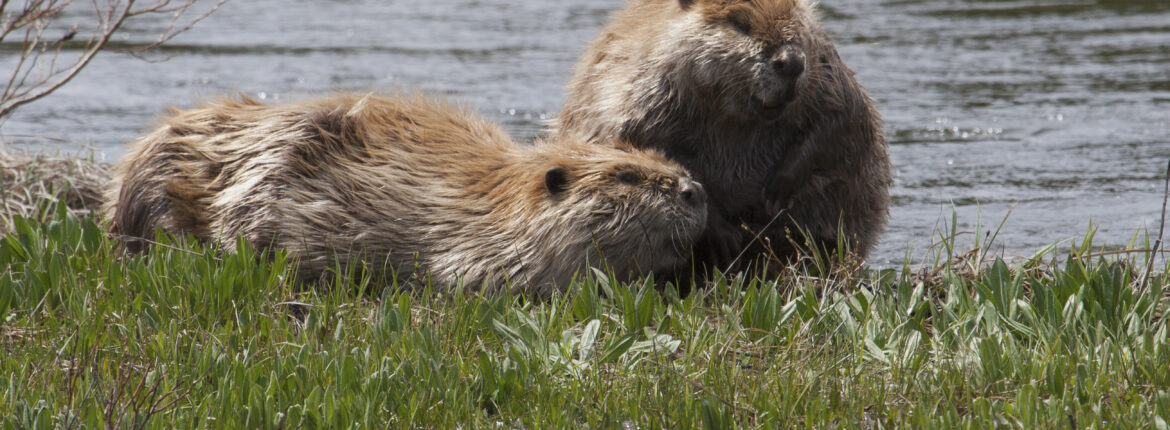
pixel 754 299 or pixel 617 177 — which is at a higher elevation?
pixel 617 177

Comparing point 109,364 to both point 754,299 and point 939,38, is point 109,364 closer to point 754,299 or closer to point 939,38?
point 754,299

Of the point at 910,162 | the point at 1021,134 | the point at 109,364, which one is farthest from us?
the point at 1021,134

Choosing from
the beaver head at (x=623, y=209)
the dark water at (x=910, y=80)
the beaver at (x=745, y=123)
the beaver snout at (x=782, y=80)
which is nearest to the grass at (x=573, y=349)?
the beaver head at (x=623, y=209)

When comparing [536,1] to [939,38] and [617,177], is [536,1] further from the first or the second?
[617,177]

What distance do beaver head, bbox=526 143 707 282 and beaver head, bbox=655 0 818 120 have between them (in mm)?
301

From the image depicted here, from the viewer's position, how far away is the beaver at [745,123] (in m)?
4.09

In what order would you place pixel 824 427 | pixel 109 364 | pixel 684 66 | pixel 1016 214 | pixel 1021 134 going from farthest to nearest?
1. pixel 1021 134
2. pixel 1016 214
3. pixel 684 66
4. pixel 109 364
5. pixel 824 427

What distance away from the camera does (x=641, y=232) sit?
3988 mm

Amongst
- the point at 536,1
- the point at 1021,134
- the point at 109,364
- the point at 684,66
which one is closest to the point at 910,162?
the point at 1021,134

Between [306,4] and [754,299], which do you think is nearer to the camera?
[754,299]

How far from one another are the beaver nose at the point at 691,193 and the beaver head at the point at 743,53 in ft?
0.96

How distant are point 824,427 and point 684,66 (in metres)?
1.56

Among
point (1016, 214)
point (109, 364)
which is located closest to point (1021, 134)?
point (1016, 214)

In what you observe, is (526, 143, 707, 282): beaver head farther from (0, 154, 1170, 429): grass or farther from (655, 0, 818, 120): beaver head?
(655, 0, 818, 120): beaver head
